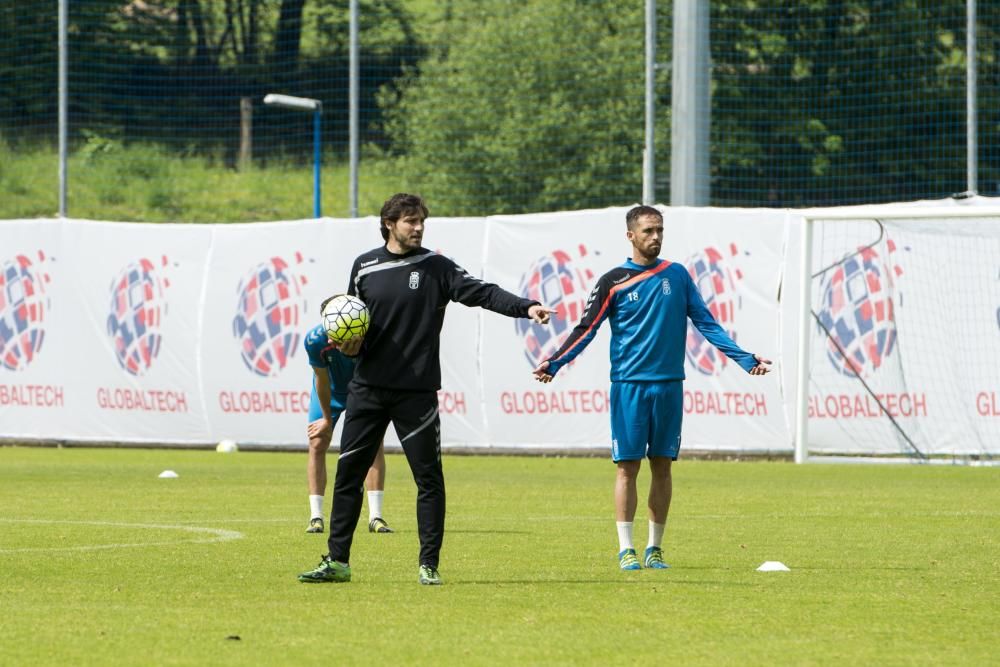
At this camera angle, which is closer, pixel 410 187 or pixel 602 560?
pixel 602 560

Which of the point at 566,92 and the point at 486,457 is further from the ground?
the point at 566,92

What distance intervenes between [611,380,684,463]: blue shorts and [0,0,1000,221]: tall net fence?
19.2 metres

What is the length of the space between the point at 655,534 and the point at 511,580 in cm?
124

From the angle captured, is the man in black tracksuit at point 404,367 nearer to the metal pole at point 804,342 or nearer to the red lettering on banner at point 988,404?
the metal pole at point 804,342

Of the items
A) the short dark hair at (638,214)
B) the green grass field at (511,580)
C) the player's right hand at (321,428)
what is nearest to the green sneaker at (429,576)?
the green grass field at (511,580)

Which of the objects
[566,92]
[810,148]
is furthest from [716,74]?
[566,92]

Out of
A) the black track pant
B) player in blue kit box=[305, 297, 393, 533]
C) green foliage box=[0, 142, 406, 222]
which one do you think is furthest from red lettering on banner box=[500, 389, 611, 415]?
green foliage box=[0, 142, 406, 222]

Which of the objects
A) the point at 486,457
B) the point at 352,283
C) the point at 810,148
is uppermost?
the point at 810,148

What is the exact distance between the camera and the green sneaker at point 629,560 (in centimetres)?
1122

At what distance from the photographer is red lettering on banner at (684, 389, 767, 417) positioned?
879 inches

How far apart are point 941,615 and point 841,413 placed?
42.4ft

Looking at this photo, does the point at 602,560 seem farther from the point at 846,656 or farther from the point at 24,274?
the point at 24,274

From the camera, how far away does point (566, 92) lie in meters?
41.2

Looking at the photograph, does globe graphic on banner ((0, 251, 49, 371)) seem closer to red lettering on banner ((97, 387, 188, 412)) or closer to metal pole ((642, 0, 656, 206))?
red lettering on banner ((97, 387, 188, 412))
